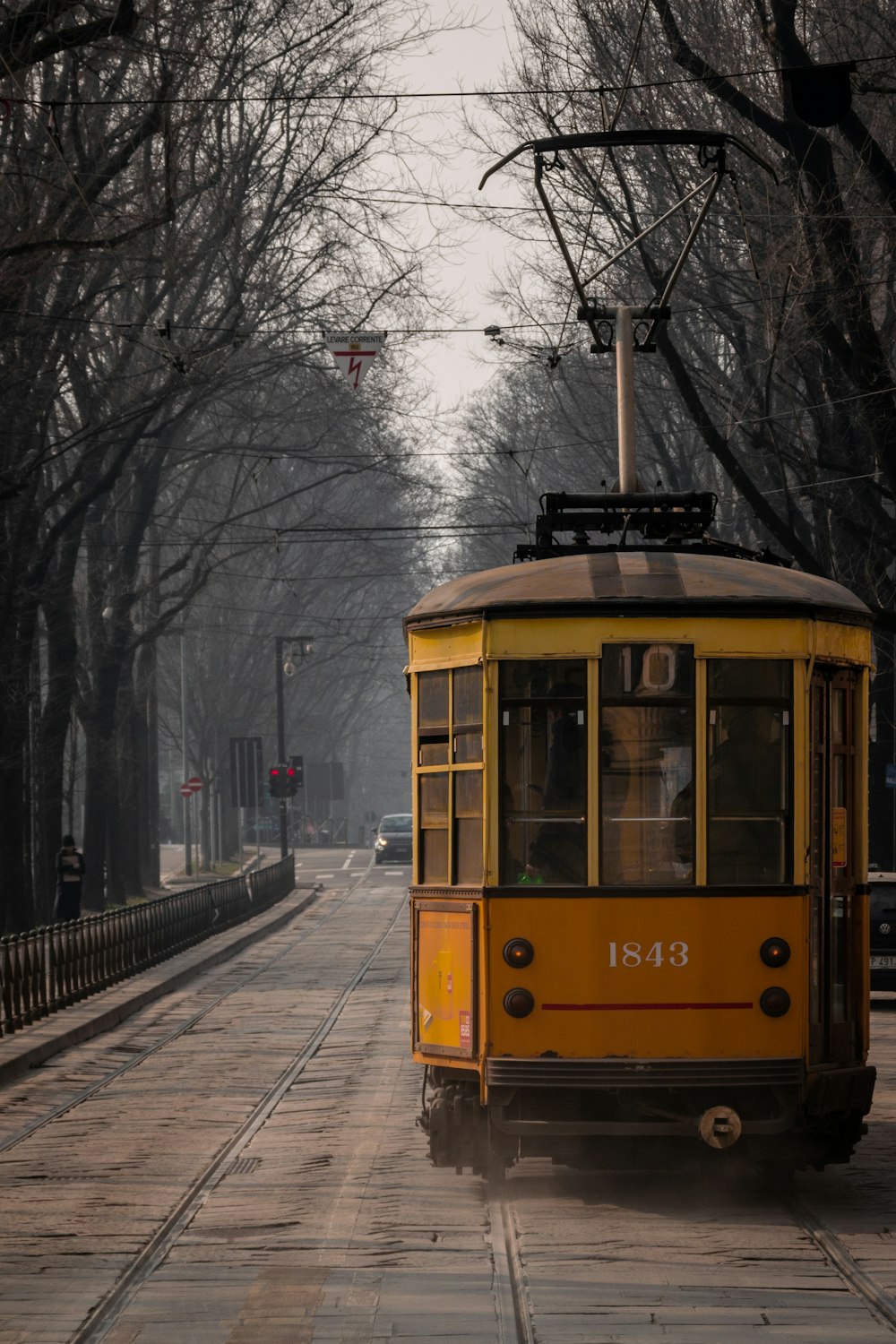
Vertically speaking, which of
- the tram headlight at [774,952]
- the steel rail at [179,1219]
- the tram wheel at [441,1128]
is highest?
the tram headlight at [774,952]

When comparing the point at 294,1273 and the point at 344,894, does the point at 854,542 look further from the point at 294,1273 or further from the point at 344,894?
the point at 344,894

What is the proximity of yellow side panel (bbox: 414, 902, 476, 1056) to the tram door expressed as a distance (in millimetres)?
1456

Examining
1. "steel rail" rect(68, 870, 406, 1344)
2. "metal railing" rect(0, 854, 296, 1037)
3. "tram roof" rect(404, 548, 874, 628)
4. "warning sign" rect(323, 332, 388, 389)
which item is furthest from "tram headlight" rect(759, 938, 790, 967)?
"warning sign" rect(323, 332, 388, 389)

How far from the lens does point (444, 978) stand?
9320 mm

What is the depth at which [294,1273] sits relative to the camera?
7508 millimetres

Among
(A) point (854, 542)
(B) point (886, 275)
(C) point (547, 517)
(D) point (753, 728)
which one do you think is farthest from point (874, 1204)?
Answer: (A) point (854, 542)

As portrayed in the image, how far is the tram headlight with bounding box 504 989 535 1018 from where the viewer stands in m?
8.82

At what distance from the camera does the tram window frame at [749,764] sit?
8.93m

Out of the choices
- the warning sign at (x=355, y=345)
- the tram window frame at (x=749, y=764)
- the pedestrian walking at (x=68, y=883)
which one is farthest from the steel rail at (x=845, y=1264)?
the pedestrian walking at (x=68, y=883)

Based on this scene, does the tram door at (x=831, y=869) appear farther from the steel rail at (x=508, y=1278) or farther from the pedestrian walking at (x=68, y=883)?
the pedestrian walking at (x=68, y=883)

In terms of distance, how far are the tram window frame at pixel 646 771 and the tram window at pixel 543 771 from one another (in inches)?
3.6

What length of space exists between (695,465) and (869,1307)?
1374 inches

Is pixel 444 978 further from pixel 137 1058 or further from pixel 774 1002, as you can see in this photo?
pixel 137 1058

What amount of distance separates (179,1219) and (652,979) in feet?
7.23
